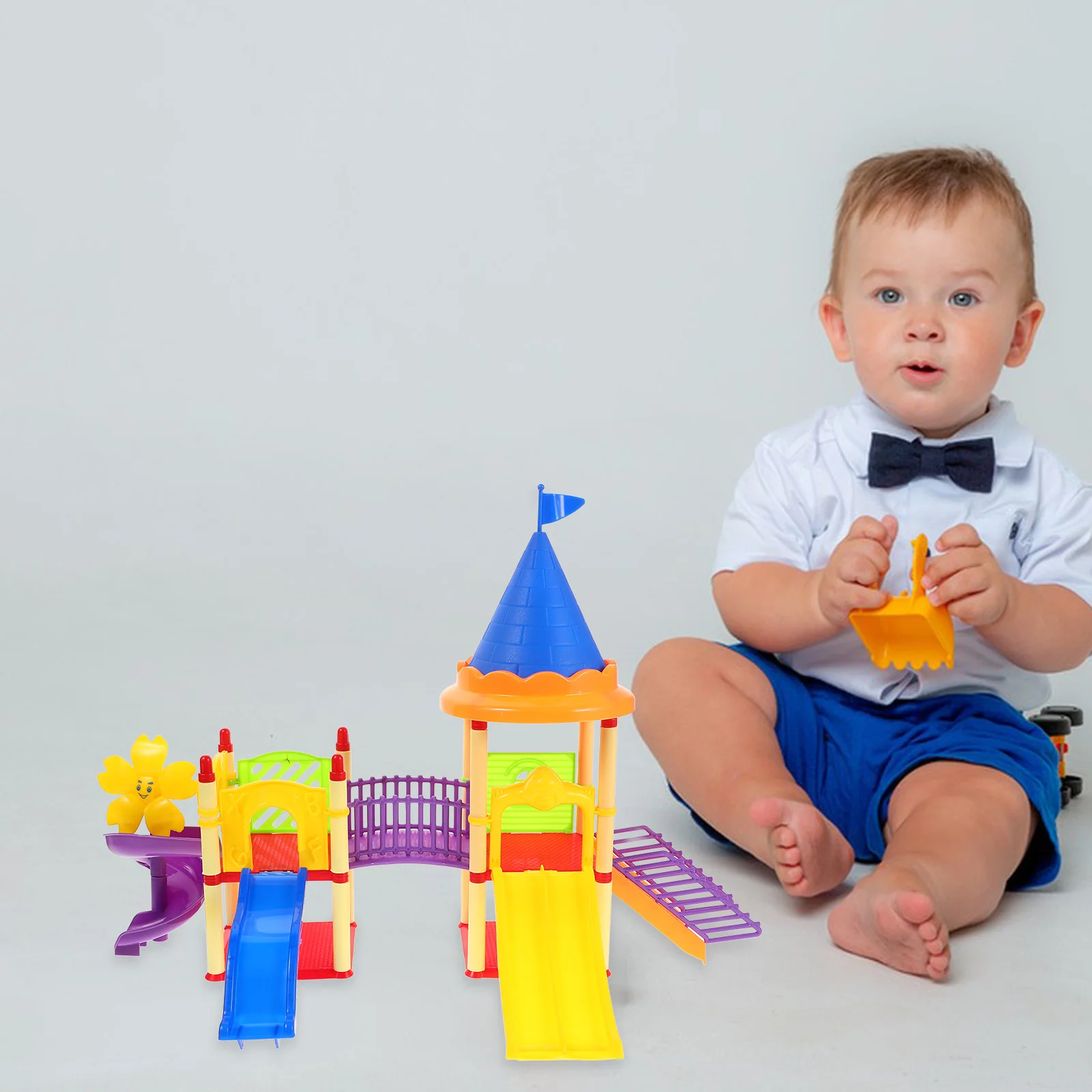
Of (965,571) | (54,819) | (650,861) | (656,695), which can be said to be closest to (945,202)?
(965,571)

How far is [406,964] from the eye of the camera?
174 centimetres

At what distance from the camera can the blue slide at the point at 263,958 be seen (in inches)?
60.2

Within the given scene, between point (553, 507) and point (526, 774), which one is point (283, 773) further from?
point (553, 507)

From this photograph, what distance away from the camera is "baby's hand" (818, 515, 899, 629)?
200 centimetres

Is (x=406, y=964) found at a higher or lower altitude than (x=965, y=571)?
lower

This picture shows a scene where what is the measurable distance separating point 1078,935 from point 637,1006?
1.99 ft

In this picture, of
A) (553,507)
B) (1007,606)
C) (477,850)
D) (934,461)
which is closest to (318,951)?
(477,850)

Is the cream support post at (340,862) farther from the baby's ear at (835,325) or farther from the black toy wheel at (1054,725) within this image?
the black toy wheel at (1054,725)

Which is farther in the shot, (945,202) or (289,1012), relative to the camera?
(945,202)

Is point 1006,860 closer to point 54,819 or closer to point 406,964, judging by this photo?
point 406,964

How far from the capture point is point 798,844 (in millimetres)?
1860

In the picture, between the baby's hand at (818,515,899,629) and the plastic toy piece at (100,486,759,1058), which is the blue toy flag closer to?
the plastic toy piece at (100,486,759,1058)

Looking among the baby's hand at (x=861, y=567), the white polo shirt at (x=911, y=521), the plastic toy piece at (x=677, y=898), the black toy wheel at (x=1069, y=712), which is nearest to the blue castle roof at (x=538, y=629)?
the plastic toy piece at (x=677, y=898)

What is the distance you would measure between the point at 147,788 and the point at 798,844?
0.77 metres
